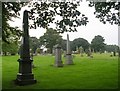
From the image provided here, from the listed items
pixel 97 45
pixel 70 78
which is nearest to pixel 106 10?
pixel 70 78

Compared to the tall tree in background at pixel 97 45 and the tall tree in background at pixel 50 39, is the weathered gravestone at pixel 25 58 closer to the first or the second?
the tall tree in background at pixel 50 39

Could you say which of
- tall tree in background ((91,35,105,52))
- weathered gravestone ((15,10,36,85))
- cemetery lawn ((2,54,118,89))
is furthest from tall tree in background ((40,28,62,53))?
weathered gravestone ((15,10,36,85))

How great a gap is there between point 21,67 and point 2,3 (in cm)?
358

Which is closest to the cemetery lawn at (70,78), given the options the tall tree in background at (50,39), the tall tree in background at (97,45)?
the tall tree in background at (50,39)

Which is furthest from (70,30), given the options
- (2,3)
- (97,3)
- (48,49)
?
(48,49)

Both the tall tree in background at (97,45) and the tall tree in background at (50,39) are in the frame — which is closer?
the tall tree in background at (50,39)

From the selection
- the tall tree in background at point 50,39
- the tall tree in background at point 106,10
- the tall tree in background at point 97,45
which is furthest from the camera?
the tall tree in background at point 97,45

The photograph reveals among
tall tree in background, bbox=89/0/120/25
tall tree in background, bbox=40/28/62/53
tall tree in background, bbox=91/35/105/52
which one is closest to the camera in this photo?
tall tree in background, bbox=89/0/120/25

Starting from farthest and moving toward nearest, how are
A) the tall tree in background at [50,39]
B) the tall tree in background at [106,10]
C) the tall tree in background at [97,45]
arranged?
the tall tree in background at [97,45] → the tall tree in background at [50,39] → the tall tree in background at [106,10]

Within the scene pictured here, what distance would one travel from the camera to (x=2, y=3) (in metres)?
12.0

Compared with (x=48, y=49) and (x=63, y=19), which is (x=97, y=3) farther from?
(x=48, y=49)

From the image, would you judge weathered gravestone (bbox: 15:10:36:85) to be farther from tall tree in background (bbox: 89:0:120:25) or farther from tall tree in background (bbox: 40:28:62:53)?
tall tree in background (bbox: 40:28:62:53)

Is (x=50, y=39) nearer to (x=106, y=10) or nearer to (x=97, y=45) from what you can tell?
(x=97, y=45)

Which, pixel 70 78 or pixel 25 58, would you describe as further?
pixel 70 78
